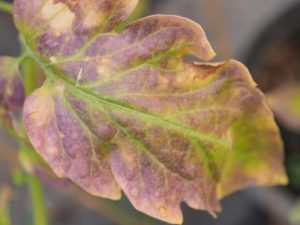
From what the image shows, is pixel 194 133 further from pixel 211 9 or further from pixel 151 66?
pixel 211 9

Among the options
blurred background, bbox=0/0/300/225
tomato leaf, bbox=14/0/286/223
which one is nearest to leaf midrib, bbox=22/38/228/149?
tomato leaf, bbox=14/0/286/223

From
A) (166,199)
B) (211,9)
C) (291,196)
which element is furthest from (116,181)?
(211,9)

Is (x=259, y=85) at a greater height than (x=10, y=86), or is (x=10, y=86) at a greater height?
(x=10, y=86)

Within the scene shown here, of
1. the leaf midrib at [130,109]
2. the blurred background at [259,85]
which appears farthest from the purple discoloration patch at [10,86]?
the blurred background at [259,85]

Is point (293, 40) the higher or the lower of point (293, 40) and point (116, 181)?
the lower

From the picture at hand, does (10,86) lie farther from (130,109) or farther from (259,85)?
(259,85)

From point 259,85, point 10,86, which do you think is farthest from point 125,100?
point 259,85
